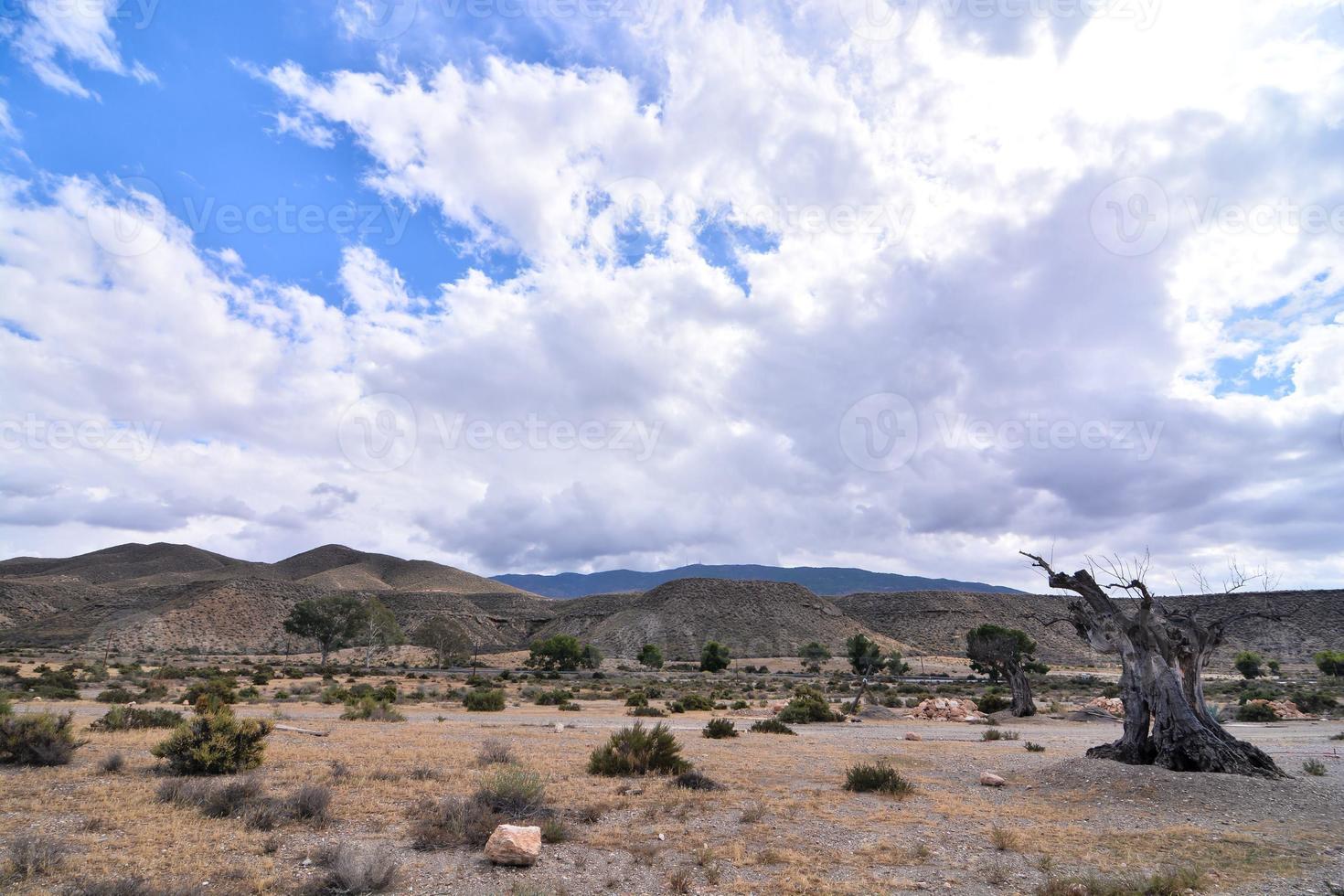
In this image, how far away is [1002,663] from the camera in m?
34.4

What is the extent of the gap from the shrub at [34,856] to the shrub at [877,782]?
467 inches

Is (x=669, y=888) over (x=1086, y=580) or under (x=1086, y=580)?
under

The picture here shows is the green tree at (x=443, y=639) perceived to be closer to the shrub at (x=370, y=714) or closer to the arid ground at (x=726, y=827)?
the shrub at (x=370, y=714)

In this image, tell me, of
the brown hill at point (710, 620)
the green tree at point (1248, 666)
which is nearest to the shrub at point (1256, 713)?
the green tree at point (1248, 666)

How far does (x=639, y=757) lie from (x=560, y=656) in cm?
5933

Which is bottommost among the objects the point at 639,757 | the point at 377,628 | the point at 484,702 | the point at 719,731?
the point at 484,702

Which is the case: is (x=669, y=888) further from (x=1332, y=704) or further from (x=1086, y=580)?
(x=1332, y=704)

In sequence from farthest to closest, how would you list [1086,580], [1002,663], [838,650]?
[838,650] → [1002,663] → [1086,580]

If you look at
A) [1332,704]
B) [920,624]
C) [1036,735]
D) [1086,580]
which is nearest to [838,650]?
[920,624]

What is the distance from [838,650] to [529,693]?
213 ft

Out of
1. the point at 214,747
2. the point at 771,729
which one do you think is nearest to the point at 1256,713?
the point at 771,729

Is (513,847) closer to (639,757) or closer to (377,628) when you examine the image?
(639,757)

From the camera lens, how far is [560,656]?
235ft

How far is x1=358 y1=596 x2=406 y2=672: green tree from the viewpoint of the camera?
70.2m
